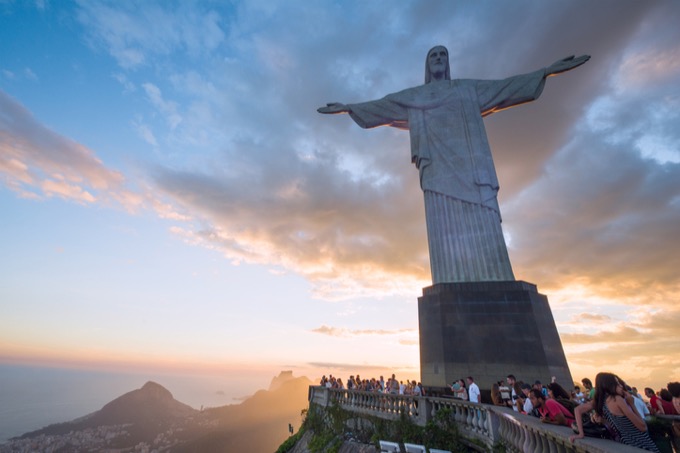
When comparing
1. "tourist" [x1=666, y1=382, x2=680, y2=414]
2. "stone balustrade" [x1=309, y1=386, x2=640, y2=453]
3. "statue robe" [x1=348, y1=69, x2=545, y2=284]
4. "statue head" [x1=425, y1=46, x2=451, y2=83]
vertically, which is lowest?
"stone balustrade" [x1=309, y1=386, x2=640, y2=453]

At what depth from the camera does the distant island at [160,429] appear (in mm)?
106500

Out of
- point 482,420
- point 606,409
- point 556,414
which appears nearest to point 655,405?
point 482,420

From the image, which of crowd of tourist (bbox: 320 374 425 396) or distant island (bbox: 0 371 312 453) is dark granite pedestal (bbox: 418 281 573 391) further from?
distant island (bbox: 0 371 312 453)

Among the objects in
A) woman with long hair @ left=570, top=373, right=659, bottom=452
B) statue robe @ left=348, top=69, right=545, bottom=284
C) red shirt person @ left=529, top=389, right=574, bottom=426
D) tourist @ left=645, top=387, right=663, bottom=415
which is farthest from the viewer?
statue robe @ left=348, top=69, right=545, bottom=284

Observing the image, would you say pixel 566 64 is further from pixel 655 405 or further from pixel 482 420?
pixel 482 420

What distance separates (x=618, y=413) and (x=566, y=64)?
20102 millimetres

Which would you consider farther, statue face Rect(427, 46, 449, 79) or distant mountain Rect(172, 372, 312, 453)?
distant mountain Rect(172, 372, 312, 453)

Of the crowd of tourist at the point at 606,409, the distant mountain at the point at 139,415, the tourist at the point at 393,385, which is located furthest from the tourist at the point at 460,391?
the distant mountain at the point at 139,415

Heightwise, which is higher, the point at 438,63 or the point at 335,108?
the point at 438,63

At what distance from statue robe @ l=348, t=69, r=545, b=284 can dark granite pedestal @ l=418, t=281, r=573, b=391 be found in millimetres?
1161

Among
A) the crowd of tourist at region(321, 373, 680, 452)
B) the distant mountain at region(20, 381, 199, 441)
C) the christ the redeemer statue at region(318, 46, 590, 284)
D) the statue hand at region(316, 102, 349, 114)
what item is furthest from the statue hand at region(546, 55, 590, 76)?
the distant mountain at region(20, 381, 199, 441)

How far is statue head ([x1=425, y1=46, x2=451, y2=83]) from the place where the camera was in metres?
19.6

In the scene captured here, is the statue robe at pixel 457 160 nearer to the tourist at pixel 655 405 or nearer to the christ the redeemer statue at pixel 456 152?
the christ the redeemer statue at pixel 456 152

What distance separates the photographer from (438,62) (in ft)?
64.3
